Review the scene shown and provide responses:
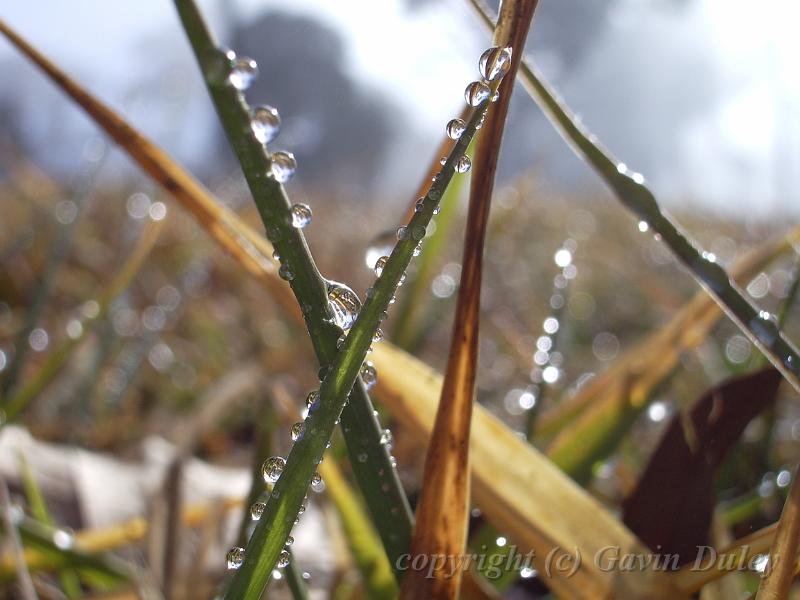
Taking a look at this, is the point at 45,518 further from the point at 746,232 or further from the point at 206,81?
the point at 746,232

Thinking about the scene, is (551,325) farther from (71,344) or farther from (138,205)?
(138,205)

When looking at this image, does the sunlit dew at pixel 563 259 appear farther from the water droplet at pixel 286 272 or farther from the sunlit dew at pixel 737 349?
the sunlit dew at pixel 737 349

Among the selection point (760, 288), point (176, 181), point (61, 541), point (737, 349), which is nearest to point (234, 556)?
point (176, 181)

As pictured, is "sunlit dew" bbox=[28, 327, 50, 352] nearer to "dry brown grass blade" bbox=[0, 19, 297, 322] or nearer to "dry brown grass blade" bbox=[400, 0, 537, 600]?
"dry brown grass blade" bbox=[0, 19, 297, 322]

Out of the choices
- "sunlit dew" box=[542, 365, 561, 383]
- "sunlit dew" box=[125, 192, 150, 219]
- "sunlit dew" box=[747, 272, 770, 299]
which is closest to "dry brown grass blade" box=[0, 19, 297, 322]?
"sunlit dew" box=[542, 365, 561, 383]

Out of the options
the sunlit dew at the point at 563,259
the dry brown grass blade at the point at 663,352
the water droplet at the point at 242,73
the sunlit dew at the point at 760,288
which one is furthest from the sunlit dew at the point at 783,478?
the sunlit dew at the point at 760,288

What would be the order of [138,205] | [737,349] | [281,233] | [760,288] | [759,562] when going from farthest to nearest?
1. [138,205]
2. [760,288]
3. [737,349]
4. [759,562]
5. [281,233]

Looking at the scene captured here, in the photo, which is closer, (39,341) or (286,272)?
(286,272)

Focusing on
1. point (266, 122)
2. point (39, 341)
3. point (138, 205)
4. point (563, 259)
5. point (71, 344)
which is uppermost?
point (138, 205)

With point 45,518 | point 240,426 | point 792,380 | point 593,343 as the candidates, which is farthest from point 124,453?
point 593,343
